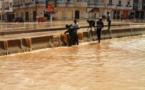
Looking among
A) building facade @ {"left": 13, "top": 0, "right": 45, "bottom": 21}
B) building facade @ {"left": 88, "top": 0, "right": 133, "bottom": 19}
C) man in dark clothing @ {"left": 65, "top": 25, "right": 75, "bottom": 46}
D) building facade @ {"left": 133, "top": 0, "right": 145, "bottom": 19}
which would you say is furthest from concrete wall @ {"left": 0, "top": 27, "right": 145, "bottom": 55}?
building facade @ {"left": 133, "top": 0, "right": 145, "bottom": 19}

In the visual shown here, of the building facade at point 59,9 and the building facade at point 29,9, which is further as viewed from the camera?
the building facade at point 29,9

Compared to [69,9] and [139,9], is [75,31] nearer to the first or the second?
[69,9]

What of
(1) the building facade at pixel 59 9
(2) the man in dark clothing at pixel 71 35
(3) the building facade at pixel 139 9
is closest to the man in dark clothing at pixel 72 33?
(2) the man in dark clothing at pixel 71 35

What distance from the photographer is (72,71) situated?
1645 cm

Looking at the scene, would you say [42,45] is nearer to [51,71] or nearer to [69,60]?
[69,60]

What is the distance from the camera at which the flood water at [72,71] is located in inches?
527

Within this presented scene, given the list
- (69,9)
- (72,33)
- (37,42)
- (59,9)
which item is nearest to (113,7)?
(69,9)

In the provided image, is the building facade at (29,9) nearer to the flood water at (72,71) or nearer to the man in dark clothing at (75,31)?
the man in dark clothing at (75,31)

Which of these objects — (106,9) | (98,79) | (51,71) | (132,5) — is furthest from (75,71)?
(132,5)

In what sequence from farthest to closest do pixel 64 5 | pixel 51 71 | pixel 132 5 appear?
1. pixel 132 5
2. pixel 64 5
3. pixel 51 71

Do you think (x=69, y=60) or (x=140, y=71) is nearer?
(x=140, y=71)

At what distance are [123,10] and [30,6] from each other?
22.8 metres

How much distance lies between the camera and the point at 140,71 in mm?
16359

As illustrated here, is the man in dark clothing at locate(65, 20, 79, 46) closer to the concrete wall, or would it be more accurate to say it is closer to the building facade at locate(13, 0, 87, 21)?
the concrete wall
